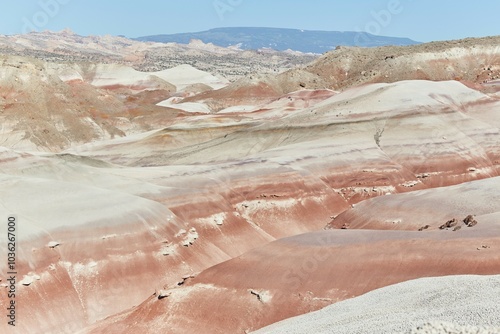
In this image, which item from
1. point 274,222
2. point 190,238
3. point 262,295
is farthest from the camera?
point 274,222

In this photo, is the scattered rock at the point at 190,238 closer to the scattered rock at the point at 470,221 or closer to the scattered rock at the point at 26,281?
the scattered rock at the point at 26,281

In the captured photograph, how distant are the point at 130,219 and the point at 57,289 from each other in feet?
17.0

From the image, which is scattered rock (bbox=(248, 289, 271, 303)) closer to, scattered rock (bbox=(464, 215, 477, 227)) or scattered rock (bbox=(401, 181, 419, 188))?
scattered rock (bbox=(464, 215, 477, 227))

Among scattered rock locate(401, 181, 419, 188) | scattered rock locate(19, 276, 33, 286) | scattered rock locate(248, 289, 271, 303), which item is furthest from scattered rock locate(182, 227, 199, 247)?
scattered rock locate(401, 181, 419, 188)

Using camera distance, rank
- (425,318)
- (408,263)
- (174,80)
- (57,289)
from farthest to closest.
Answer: (174,80)
(57,289)
(408,263)
(425,318)

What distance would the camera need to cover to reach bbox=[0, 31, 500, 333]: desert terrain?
18.6m

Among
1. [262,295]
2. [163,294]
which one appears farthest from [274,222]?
[163,294]

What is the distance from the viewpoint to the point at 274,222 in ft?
109

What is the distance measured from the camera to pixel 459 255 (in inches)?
736

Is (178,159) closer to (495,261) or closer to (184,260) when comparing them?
(184,260)

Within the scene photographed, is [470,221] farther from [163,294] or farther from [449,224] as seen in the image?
[163,294]

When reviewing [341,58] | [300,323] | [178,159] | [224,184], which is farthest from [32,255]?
[341,58]

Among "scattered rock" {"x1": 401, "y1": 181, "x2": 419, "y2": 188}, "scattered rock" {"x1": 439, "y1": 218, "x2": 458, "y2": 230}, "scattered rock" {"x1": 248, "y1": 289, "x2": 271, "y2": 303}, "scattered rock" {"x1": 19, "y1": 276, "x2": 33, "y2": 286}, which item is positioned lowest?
"scattered rock" {"x1": 401, "y1": 181, "x2": 419, "y2": 188}

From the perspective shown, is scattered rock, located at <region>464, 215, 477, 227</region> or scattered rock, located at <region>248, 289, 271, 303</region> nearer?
scattered rock, located at <region>248, 289, 271, 303</region>
